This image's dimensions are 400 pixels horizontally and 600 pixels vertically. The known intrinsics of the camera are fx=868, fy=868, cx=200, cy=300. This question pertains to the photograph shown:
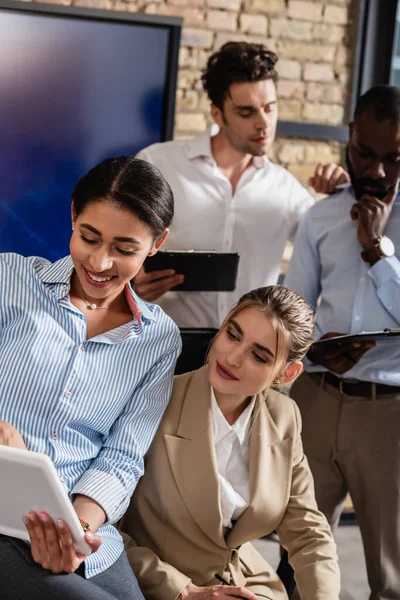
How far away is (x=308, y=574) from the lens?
1.92m

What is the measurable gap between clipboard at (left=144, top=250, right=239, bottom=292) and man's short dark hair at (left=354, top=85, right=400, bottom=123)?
573 mm

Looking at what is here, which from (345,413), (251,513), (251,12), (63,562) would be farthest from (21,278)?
(251,12)

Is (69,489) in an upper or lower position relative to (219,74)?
lower

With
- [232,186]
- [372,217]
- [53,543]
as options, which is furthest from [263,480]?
[232,186]

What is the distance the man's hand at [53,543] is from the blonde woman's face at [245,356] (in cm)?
48

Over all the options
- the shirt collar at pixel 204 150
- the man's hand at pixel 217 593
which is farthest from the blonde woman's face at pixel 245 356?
the shirt collar at pixel 204 150

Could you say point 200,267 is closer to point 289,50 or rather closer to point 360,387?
point 360,387

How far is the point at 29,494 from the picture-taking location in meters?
1.51

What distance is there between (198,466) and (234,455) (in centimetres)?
12

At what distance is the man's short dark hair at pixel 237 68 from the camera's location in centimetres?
280

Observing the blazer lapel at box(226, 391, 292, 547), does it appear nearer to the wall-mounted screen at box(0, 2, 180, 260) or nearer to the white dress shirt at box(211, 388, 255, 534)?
the white dress shirt at box(211, 388, 255, 534)

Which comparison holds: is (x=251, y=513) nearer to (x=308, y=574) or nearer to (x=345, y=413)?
(x=308, y=574)

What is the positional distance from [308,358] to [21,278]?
105cm

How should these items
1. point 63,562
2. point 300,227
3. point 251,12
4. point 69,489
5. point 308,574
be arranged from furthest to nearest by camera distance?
point 251,12 → point 300,227 → point 308,574 → point 69,489 → point 63,562
